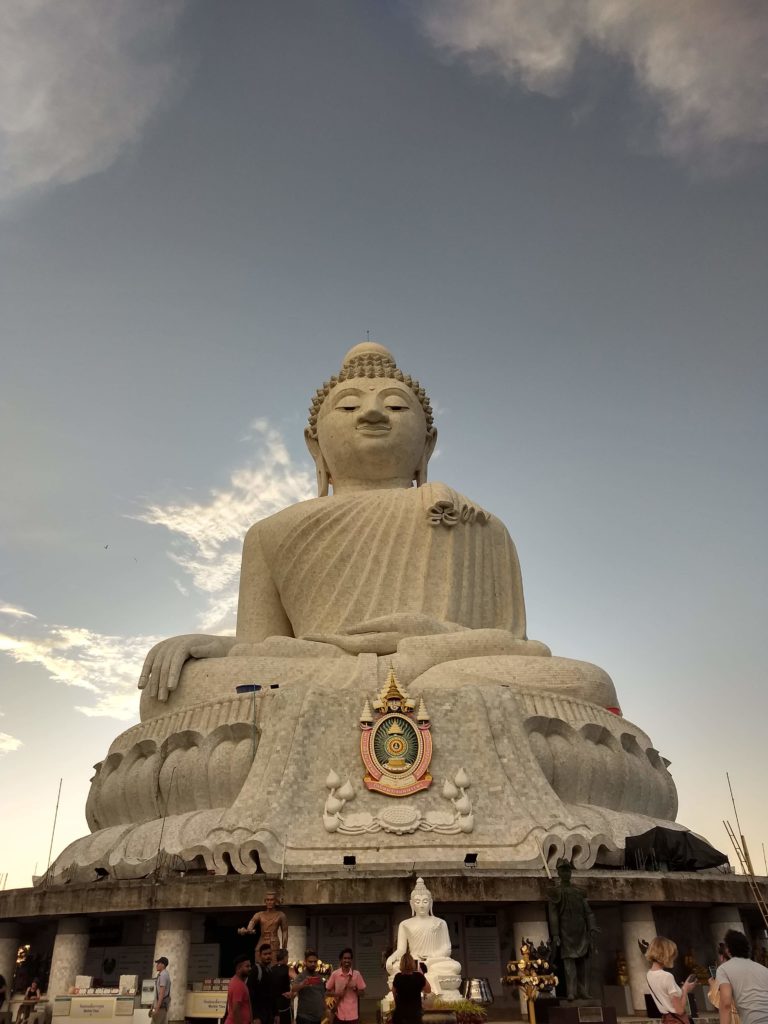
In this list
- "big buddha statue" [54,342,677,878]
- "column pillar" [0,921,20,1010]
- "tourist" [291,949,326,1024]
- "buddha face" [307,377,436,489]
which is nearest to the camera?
"tourist" [291,949,326,1024]

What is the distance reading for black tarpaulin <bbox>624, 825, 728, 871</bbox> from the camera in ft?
29.3

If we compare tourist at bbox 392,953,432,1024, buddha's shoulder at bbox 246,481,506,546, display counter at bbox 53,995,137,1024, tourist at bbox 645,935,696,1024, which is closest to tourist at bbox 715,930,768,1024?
tourist at bbox 645,935,696,1024

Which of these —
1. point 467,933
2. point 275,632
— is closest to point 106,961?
point 467,933

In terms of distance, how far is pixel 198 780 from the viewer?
994cm

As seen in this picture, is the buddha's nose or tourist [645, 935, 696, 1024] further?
the buddha's nose

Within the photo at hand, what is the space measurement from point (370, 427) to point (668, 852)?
8.79 m

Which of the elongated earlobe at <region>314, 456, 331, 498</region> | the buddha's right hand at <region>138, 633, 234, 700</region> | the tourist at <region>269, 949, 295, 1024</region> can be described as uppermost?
the elongated earlobe at <region>314, 456, 331, 498</region>

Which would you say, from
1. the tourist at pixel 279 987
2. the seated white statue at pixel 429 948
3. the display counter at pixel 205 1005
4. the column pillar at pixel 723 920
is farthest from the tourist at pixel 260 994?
the column pillar at pixel 723 920

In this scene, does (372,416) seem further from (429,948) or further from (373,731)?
(429,948)

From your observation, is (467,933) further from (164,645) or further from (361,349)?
(361,349)

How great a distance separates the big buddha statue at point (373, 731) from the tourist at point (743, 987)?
4.88m

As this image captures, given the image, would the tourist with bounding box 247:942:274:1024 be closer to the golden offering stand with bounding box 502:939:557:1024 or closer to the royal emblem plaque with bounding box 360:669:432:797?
the golden offering stand with bounding box 502:939:557:1024

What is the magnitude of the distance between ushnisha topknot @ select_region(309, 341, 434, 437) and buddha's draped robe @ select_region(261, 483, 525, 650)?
255 centimetres

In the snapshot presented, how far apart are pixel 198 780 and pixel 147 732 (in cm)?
136
